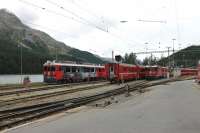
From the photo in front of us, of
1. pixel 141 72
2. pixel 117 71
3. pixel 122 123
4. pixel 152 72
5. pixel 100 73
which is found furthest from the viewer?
pixel 152 72

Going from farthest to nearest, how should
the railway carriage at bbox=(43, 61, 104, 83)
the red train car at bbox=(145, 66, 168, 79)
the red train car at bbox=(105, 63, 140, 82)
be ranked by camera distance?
the red train car at bbox=(145, 66, 168, 79) < the red train car at bbox=(105, 63, 140, 82) < the railway carriage at bbox=(43, 61, 104, 83)

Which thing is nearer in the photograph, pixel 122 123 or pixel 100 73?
pixel 122 123

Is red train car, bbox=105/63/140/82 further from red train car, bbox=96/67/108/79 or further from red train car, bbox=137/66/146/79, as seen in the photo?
red train car, bbox=137/66/146/79

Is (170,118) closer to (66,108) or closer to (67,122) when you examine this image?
(67,122)

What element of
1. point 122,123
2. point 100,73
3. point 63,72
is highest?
point 63,72

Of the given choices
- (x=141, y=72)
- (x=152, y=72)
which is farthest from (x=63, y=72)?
(x=152, y=72)

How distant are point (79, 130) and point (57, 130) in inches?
28.8

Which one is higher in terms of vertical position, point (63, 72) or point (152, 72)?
point (63, 72)

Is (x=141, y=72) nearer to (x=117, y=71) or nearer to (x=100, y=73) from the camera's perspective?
(x=100, y=73)

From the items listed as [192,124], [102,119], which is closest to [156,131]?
[192,124]

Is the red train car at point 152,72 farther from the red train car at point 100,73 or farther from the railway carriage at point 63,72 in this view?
the railway carriage at point 63,72

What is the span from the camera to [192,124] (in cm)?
1625

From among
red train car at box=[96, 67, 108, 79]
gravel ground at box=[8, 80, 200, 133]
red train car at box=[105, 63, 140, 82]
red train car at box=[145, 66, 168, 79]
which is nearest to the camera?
gravel ground at box=[8, 80, 200, 133]

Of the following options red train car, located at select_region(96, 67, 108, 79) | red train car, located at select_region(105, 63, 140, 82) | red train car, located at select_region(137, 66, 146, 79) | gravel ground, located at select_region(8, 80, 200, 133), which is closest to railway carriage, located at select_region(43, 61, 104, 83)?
red train car, located at select_region(105, 63, 140, 82)
